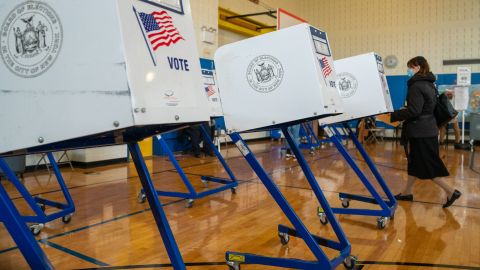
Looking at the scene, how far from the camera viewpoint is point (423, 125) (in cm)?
378

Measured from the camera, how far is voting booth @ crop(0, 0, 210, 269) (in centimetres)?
103

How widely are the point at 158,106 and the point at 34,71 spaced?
0.36 m

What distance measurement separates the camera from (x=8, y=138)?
1.13 metres

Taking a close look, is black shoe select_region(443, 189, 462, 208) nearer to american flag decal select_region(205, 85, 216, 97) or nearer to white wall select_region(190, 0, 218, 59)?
american flag decal select_region(205, 85, 216, 97)

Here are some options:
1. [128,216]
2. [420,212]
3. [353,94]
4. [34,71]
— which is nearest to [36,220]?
[128,216]

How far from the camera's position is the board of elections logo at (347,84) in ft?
11.5

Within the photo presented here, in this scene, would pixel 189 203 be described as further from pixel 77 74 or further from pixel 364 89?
pixel 77 74

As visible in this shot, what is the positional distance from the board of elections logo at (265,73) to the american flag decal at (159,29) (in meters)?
0.95

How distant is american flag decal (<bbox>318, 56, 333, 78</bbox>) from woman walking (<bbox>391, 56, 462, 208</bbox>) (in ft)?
5.97

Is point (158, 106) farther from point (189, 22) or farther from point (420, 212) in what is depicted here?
point (420, 212)

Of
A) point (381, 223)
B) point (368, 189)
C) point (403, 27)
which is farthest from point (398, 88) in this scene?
point (381, 223)

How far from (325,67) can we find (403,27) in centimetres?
1263

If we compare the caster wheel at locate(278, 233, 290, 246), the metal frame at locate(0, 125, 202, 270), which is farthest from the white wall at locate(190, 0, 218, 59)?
the metal frame at locate(0, 125, 202, 270)

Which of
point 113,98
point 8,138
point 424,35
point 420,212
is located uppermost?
point 424,35
